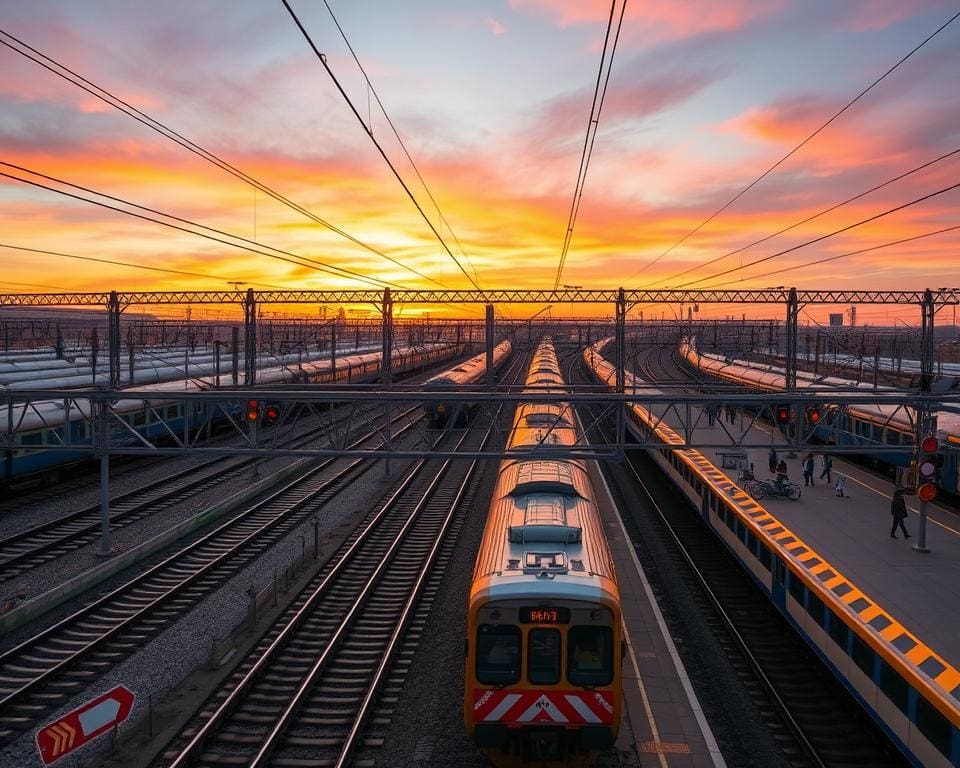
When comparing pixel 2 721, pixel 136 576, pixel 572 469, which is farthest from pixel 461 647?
pixel 136 576

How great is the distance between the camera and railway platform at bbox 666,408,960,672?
960 cm

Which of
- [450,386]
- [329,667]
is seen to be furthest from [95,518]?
[450,386]

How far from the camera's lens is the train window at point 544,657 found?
8109 mm

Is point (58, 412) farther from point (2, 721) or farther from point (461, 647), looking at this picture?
point (461, 647)

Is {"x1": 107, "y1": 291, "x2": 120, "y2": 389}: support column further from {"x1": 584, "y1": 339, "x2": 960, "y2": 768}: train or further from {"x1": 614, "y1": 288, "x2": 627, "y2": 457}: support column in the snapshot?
{"x1": 584, "y1": 339, "x2": 960, "y2": 768}: train

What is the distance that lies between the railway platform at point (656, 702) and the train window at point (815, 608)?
2.19m

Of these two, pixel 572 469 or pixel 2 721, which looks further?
pixel 572 469

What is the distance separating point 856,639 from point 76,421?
23.8m

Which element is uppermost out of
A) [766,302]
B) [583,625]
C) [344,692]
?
[766,302]

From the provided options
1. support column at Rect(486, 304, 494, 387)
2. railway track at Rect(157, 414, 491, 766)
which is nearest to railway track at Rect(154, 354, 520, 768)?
railway track at Rect(157, 414, 491, 766)

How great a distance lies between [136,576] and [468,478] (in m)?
12.8

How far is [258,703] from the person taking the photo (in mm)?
10469

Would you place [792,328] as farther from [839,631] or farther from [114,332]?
[114,332]

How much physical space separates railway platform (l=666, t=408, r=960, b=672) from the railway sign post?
8.76 metres
